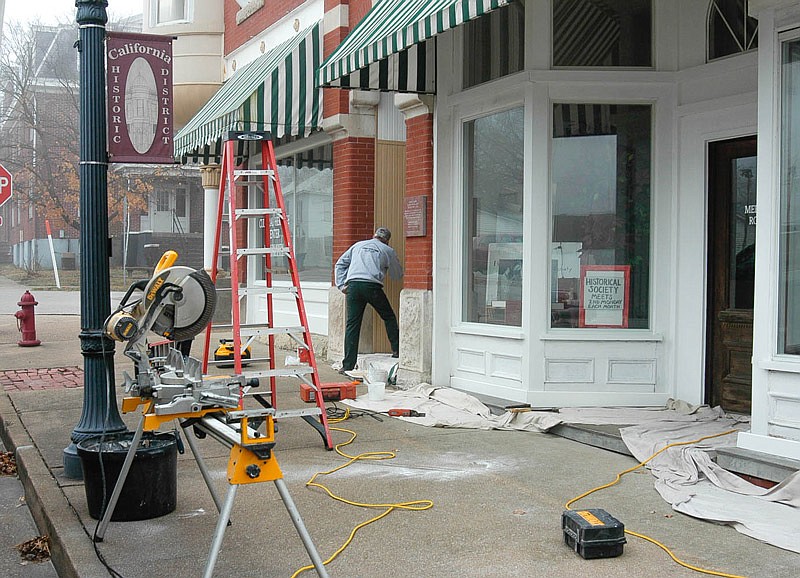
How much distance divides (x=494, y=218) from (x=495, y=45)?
1722 mm

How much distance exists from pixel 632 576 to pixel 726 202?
430cm

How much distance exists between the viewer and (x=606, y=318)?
8141mm

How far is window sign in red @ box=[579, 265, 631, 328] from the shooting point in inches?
320

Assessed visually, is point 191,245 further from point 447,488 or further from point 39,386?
point 447,488

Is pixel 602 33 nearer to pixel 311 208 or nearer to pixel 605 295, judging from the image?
pixel 605 295

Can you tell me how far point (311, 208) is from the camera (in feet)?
44.3

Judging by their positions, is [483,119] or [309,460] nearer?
[309,460]

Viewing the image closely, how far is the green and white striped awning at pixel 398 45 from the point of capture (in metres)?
6.69

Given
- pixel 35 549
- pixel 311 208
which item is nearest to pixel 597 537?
pixel 35 549

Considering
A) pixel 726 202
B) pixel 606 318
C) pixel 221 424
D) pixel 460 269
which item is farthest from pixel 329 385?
pixel 221 424

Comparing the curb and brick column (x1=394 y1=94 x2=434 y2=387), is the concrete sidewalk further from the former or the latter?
brick column (x1=394 y1=94 x2=434 y2=387)

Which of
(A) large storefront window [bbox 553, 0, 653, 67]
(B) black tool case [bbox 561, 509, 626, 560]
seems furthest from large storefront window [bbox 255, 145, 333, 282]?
(B) black tool case [bbox 561, 509, 626, 560]

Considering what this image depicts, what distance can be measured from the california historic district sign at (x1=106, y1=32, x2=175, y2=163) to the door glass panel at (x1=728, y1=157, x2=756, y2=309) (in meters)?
4.71

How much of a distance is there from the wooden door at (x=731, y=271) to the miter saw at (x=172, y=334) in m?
4.90
